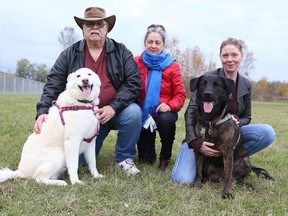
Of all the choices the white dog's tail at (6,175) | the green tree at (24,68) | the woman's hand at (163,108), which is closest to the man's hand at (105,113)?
the woman's hand at (163,108)

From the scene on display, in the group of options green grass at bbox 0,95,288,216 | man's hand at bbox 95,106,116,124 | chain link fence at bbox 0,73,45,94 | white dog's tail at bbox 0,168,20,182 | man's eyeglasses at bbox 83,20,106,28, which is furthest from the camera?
chain link fence at bbox 0,73,45,94

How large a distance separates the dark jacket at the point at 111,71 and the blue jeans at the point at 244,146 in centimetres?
96

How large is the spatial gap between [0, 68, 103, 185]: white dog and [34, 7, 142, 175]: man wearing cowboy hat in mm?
465

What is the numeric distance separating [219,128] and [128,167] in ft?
4.18

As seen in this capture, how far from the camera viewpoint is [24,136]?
614 cm

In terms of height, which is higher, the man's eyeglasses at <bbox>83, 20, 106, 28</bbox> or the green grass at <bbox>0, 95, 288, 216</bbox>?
the man's eyeglasses at <bbox>83, 20, 106, 28</bbox>

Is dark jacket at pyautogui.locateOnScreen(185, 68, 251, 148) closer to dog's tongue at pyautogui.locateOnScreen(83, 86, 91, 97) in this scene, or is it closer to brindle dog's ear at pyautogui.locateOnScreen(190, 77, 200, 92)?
brindle dog's ear at pyautogui.locateOnScreen(190, 77, 200, 92)

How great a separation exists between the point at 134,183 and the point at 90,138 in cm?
70

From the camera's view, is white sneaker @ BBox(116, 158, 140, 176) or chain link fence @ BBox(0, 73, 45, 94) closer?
white sneaker @ BBox(116, 158, 140, 176)

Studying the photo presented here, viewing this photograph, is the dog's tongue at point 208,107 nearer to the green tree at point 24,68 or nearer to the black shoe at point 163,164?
the black shoe at point 163,164

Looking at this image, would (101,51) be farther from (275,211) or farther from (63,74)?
(275,211)

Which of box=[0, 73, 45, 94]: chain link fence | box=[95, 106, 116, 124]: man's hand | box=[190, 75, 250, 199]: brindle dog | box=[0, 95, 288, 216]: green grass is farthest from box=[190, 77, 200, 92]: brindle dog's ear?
box=[0, 73, 45, 94]: chain link fence

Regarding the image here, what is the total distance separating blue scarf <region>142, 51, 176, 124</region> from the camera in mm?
4461

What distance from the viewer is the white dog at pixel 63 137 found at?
3510 mm
